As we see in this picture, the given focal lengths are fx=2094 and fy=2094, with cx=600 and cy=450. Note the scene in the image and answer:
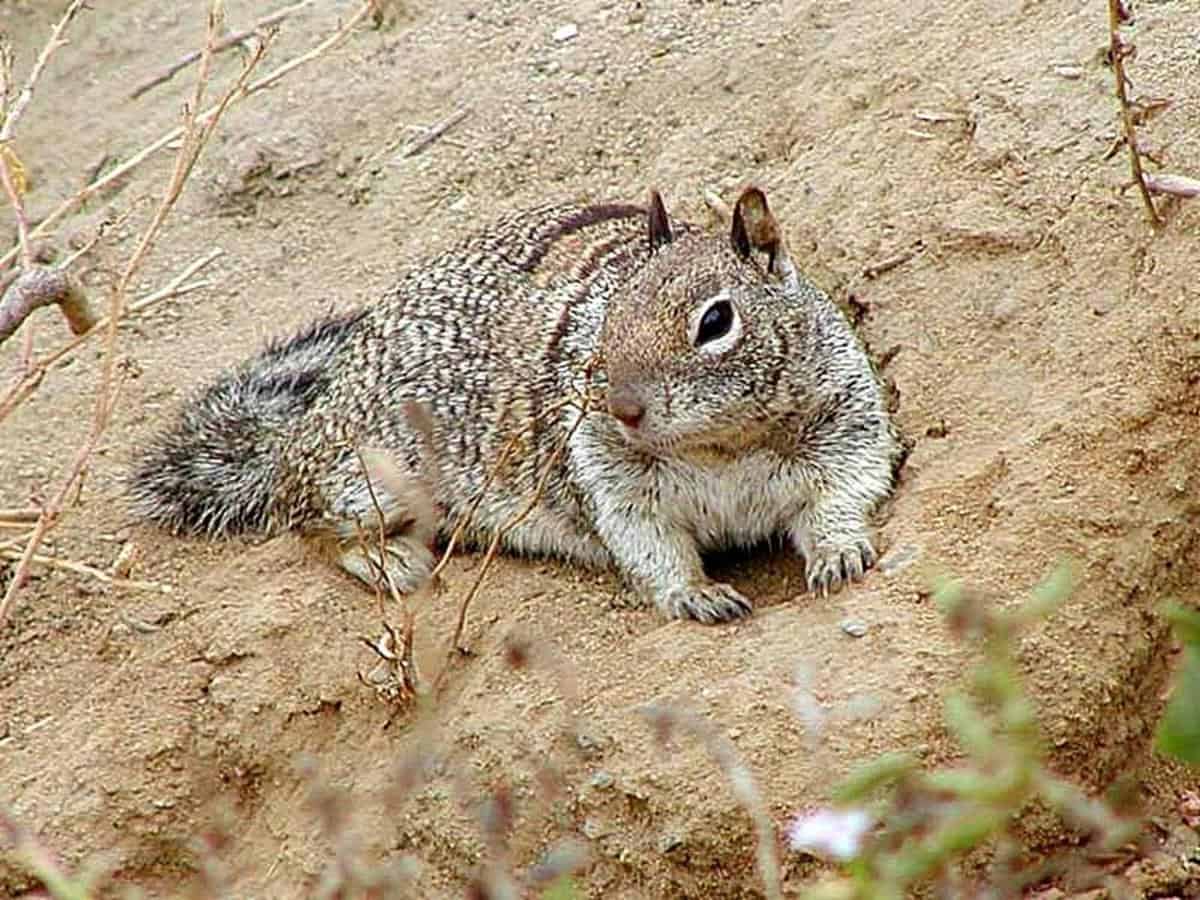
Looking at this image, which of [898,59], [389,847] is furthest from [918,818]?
[898,59]

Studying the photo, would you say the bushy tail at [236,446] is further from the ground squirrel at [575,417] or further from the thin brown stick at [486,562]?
the thin brown stick at [486,562]

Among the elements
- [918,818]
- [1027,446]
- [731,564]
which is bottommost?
[731,564]

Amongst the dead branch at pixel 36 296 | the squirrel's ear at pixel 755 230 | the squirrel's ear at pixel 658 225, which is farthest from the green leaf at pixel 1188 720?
the dead branch at pixel 36 296

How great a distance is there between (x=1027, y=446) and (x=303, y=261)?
117 inches

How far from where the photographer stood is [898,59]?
19.9ft

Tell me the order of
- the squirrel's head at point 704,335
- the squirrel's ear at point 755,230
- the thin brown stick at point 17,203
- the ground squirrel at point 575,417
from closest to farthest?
the thin brown stick at point 17,203, the squirrel's head at point 704,335, the ground squirrel at point 575,417, the squirrel's ear at point 755,230

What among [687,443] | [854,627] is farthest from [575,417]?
[854,627]

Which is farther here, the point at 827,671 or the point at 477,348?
the point at 477,348

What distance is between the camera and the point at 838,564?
4609mm

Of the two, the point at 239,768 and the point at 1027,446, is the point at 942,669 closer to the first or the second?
the point at 1027,446

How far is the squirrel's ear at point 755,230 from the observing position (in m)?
4.87

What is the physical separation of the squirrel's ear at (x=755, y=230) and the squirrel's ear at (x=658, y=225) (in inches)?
6.3

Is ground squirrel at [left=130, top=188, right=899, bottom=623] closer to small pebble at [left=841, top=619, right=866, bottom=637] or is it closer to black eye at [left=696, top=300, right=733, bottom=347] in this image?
black eye at [left=696, top=300, right=733, bottom=347]

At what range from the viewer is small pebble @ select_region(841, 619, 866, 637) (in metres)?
4.23
